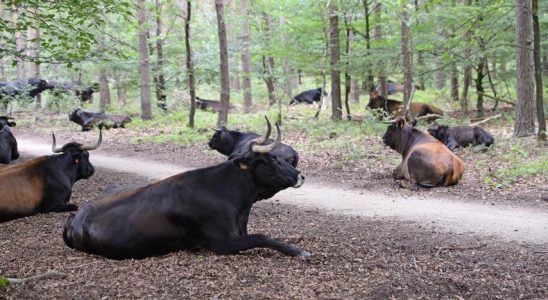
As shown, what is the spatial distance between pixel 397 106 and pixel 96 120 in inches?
493

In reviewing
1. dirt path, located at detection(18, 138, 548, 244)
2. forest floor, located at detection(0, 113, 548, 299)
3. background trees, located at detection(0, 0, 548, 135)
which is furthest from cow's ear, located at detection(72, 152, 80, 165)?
dirt path, located at detection(18, 138, 548, 244)

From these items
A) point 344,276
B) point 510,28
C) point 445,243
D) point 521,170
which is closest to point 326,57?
point 510,28

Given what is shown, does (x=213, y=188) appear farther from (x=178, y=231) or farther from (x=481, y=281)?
(x=481, y=281)

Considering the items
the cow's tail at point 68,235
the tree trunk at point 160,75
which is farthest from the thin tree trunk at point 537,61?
the tree trunk at point 160,75

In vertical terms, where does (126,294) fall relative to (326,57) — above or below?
below

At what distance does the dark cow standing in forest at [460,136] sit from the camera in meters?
15.2

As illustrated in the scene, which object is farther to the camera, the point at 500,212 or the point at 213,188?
the point at 500,212

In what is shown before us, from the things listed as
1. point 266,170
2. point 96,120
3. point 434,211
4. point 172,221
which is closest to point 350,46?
point 96,120

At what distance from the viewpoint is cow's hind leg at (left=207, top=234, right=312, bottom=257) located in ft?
20.6

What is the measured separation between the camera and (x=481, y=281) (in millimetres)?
5426

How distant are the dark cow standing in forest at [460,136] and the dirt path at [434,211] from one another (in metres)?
4.66

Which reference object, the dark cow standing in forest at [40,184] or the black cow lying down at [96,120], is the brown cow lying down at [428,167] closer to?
the dark cow standing in forest at [40,184]

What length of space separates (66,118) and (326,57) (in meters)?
14.3

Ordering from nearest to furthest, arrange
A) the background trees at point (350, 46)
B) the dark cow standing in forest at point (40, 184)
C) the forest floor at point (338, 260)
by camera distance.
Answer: the forest floor at point (338, 260)
the dark cow standing in forest at point (40, 184)
the background trees at point (350, 46)
